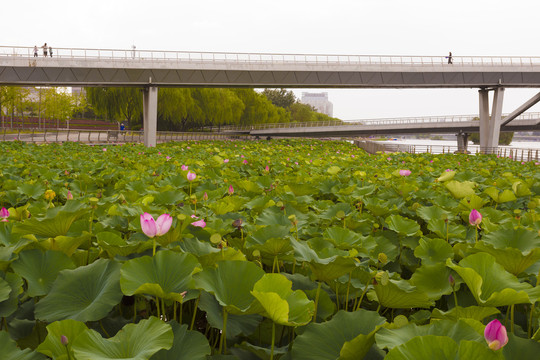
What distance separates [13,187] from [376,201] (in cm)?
283

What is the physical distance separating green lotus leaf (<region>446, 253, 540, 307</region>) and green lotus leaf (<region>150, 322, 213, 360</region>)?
0.70 m

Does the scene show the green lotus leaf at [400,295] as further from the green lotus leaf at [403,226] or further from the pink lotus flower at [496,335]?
the green lotus leaf at [403,226]

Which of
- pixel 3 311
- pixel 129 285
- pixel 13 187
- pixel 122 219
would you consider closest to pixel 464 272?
pixel 129 285

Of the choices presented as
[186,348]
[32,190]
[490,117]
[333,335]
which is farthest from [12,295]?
[490,117]

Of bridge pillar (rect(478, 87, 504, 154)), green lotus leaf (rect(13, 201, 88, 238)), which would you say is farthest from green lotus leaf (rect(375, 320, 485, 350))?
bridge pillar (rect(478, 87, 504, 154))

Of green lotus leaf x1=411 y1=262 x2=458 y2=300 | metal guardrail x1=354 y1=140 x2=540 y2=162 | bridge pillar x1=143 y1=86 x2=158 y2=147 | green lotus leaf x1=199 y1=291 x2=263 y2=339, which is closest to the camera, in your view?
green lotus leaf x1=199 y1=291 x2=263 y2=339

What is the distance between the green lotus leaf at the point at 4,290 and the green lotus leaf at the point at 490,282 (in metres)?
1.22

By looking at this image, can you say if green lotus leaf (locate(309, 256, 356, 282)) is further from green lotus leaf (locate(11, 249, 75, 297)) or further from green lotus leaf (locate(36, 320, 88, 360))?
green lotus leaf (locate(11, 249, 75, 297))

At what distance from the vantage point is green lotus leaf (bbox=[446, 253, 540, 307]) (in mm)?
1113

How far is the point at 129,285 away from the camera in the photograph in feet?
3.75

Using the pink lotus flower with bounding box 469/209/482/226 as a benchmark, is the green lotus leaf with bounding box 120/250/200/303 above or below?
below

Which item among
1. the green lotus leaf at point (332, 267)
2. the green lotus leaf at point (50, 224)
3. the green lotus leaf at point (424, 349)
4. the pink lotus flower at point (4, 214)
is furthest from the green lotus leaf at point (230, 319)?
the pink lotus flower at point (4, 214)

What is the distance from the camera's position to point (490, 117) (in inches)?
1387

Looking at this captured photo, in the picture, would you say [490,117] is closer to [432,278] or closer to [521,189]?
[521,189]
